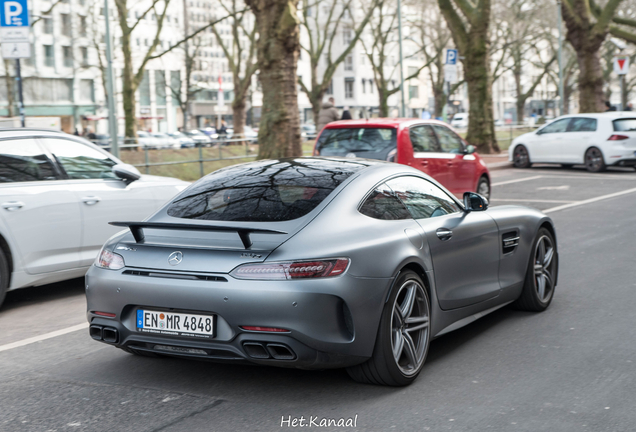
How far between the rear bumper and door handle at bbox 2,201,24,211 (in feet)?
9.62

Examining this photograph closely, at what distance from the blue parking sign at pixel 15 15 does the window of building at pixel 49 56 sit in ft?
209

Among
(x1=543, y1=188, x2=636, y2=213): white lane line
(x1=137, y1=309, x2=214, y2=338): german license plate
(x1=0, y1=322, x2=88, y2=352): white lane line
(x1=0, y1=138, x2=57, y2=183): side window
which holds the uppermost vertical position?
(x1=0, y1=138, x2=57, y2=183): side window

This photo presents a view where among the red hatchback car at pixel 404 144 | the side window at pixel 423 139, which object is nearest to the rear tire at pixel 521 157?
the red hatchback car at pixel 404 144

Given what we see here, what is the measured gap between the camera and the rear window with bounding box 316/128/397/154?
11922 millimetres

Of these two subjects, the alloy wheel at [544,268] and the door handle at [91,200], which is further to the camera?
the door handle at [91,200]

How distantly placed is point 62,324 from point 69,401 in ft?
7.13

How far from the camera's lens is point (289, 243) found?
4289 mm

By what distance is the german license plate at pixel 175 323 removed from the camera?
168 inches

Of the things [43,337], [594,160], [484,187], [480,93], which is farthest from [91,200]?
[480,93]

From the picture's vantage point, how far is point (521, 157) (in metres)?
24.4

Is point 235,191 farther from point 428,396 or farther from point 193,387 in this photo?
point 428,396

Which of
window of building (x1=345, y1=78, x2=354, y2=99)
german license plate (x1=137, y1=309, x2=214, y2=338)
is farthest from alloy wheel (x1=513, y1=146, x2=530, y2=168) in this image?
window of building (x1=345, y1=78, x2=354, y2=99)

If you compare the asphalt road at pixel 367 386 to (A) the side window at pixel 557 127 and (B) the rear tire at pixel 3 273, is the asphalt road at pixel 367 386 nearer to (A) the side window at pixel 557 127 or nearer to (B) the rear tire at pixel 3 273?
(B) the rear tire at pixel 3 273

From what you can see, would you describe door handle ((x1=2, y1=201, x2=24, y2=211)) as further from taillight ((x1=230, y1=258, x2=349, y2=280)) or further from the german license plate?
taillight ((x1=230, y1=258, x2=349, y2=280))
